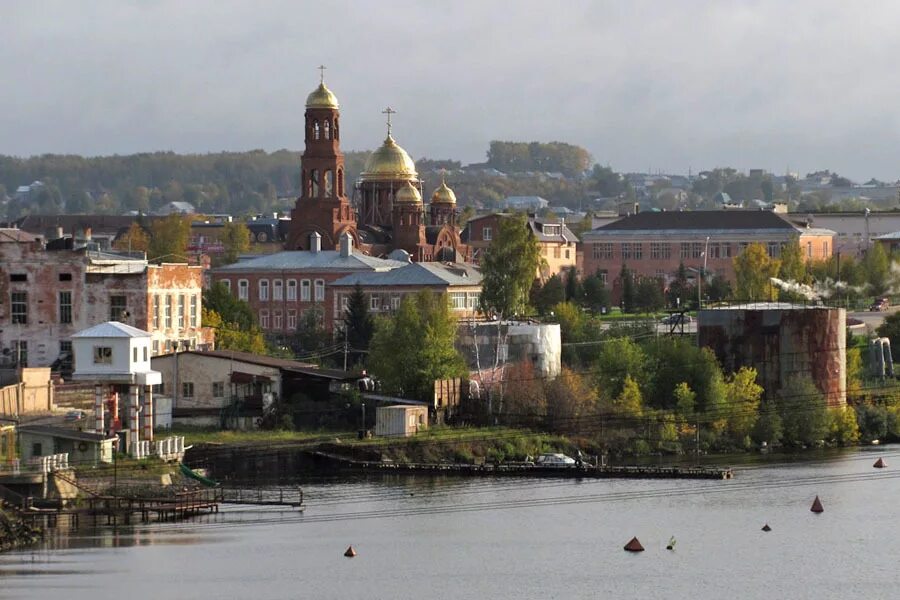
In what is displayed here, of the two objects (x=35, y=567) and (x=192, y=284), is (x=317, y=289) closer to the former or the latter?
(x=192, y=284)

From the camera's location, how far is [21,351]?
8931 cm

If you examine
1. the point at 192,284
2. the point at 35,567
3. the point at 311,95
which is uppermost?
the point at 311,95

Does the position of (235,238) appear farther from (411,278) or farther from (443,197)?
(411,278)

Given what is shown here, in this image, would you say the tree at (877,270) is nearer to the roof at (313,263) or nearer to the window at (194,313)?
the roof at (313,263)

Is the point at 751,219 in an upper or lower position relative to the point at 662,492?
upper

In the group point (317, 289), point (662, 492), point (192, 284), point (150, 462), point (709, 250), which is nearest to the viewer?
point (150, 462)

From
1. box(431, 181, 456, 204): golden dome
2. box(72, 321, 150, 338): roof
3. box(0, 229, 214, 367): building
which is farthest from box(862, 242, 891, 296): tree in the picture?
box(72, 321, 150, 338): roof

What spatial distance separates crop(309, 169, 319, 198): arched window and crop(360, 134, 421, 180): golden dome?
15.5 meters

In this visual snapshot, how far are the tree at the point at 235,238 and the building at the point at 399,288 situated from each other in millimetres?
34609

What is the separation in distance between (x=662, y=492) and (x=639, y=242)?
9266 cm

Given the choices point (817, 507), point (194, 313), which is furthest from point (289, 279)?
point (817, 507)

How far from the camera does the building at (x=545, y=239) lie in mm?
166125

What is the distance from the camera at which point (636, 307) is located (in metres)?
144

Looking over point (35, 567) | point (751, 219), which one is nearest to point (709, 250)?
point (751, 219)
